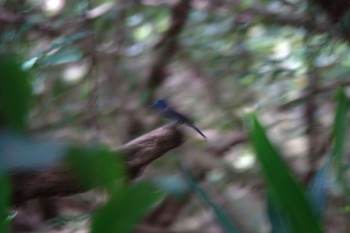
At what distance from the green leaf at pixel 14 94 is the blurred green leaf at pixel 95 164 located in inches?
1.8

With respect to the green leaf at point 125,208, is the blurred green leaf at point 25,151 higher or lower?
higher

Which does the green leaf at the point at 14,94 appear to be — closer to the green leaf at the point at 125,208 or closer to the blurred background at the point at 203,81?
the green leaf at the point at 125,208

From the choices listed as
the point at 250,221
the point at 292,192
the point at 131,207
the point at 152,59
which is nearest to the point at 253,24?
the point at 152,59

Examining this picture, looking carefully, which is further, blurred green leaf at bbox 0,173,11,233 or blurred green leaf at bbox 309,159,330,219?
blurred green leaf at bbox 309,159,330,219

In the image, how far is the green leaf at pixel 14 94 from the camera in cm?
37

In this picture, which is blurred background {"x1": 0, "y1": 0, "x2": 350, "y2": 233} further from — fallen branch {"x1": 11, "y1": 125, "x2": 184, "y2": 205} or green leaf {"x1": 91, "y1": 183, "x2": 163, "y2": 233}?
green leaf {"x1": 91, "y1": 183, "x2": 163, "y2": 233}

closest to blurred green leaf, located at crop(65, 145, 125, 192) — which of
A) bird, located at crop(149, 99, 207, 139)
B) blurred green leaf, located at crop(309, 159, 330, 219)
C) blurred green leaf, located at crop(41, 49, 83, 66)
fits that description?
bird, located at crop(149, 99, 207, 139)

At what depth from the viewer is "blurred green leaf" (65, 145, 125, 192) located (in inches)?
14.2

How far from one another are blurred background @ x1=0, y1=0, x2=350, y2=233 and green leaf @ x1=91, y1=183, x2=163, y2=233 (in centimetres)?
82

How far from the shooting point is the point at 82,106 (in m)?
1.48

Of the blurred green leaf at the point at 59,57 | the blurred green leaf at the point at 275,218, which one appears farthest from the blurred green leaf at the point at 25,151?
the blurred green leaf at the point at 59,57

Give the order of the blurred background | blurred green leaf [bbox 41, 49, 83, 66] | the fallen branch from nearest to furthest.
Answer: the fallen branch, blurred green leaf [bbox 41, 49, 83, 66], the blurred background

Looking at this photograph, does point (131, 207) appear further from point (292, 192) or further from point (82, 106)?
point (82, 106)

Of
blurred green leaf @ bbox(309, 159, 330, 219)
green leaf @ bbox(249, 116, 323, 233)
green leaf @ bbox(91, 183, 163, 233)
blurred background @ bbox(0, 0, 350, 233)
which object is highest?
green leaf @ bbox(91, 183, 163, 233)
